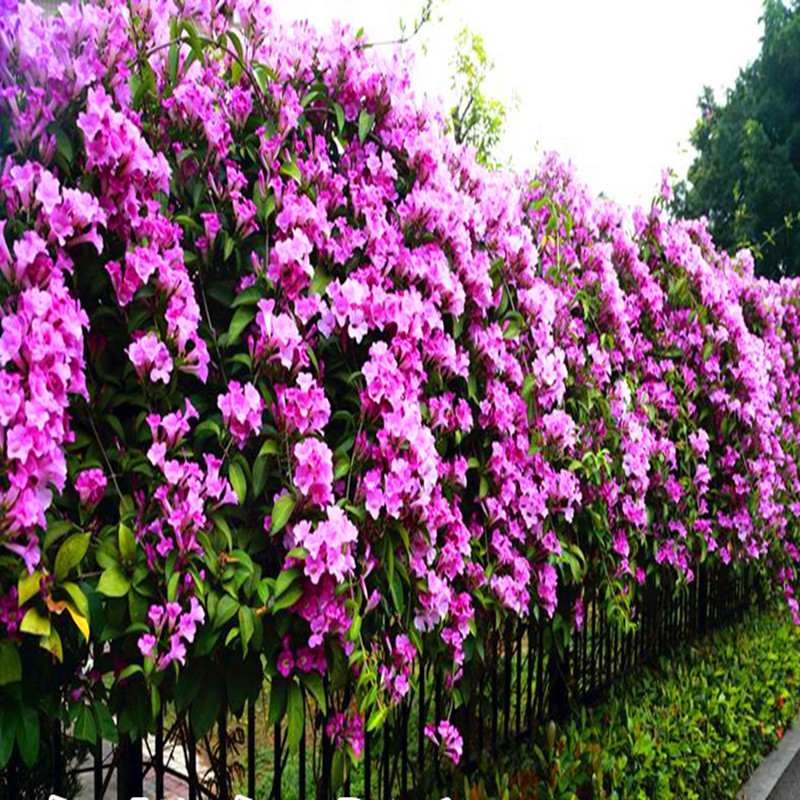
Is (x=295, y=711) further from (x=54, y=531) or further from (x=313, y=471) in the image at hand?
(x=54, y=531)

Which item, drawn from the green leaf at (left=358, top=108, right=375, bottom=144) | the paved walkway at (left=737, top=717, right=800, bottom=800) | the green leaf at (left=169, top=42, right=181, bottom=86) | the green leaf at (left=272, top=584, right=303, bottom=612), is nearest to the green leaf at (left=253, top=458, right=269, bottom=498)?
the green leaf at (left=272, top=584, right=303, bottom=612)

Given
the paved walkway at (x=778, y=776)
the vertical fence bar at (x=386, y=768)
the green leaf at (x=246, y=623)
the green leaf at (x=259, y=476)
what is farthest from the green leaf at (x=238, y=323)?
the paved walkway at (x=778, y=776)

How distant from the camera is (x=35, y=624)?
1.53 meters

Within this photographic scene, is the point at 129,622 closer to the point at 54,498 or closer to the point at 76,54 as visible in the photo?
the point at 54,498

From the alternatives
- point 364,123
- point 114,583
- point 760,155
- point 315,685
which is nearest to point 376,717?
point 315,685

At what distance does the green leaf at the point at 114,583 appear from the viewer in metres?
1.68

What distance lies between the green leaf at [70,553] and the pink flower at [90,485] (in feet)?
0.34

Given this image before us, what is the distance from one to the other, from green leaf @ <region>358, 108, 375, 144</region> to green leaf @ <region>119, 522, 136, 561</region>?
1.27 m

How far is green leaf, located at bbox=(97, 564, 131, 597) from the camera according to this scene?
1676 mm

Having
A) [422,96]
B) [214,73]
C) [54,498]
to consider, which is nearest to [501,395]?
[422,96]

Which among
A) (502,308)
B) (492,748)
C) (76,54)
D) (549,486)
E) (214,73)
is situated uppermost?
(214,73)

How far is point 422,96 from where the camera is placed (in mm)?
2637

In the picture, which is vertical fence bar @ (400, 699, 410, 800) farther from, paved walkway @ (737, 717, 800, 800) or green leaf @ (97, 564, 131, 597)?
paved walkway @ (737, 717, 800, 800)

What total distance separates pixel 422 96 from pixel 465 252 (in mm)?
479
